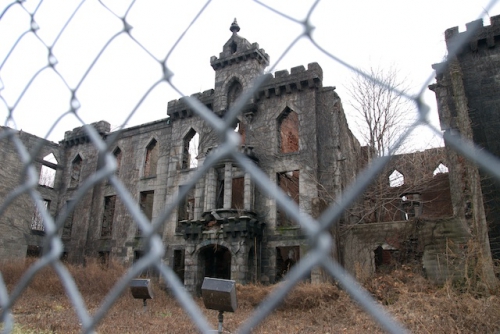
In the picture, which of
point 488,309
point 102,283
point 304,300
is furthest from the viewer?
point 102,283

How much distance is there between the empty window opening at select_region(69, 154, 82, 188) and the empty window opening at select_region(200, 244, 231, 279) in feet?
36.3

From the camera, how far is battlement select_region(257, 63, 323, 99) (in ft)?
57.2

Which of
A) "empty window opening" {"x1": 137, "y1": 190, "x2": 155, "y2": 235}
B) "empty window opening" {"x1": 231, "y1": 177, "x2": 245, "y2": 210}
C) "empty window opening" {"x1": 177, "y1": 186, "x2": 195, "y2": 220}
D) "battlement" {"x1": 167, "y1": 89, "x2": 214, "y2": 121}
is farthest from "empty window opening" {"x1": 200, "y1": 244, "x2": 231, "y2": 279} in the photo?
"battlement" {"x1": 167, "y1": 89, "x2": 214, "y2": 121}

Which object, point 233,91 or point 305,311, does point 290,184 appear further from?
point 305,311

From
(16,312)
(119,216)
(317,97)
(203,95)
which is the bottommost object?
(16,312)

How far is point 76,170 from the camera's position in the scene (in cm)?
2452

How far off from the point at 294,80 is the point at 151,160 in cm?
929

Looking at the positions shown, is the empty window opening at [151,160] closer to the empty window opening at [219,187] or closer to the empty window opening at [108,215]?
the empty window opening at [108,215]

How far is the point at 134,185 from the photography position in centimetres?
2102

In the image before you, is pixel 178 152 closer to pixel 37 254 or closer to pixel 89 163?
pixel 89 163

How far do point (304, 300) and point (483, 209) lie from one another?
19.4 ft

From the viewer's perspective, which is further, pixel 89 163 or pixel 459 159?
pixel 89 163

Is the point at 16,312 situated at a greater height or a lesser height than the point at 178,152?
lesser

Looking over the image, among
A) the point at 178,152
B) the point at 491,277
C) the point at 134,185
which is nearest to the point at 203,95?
the point at 178,152
